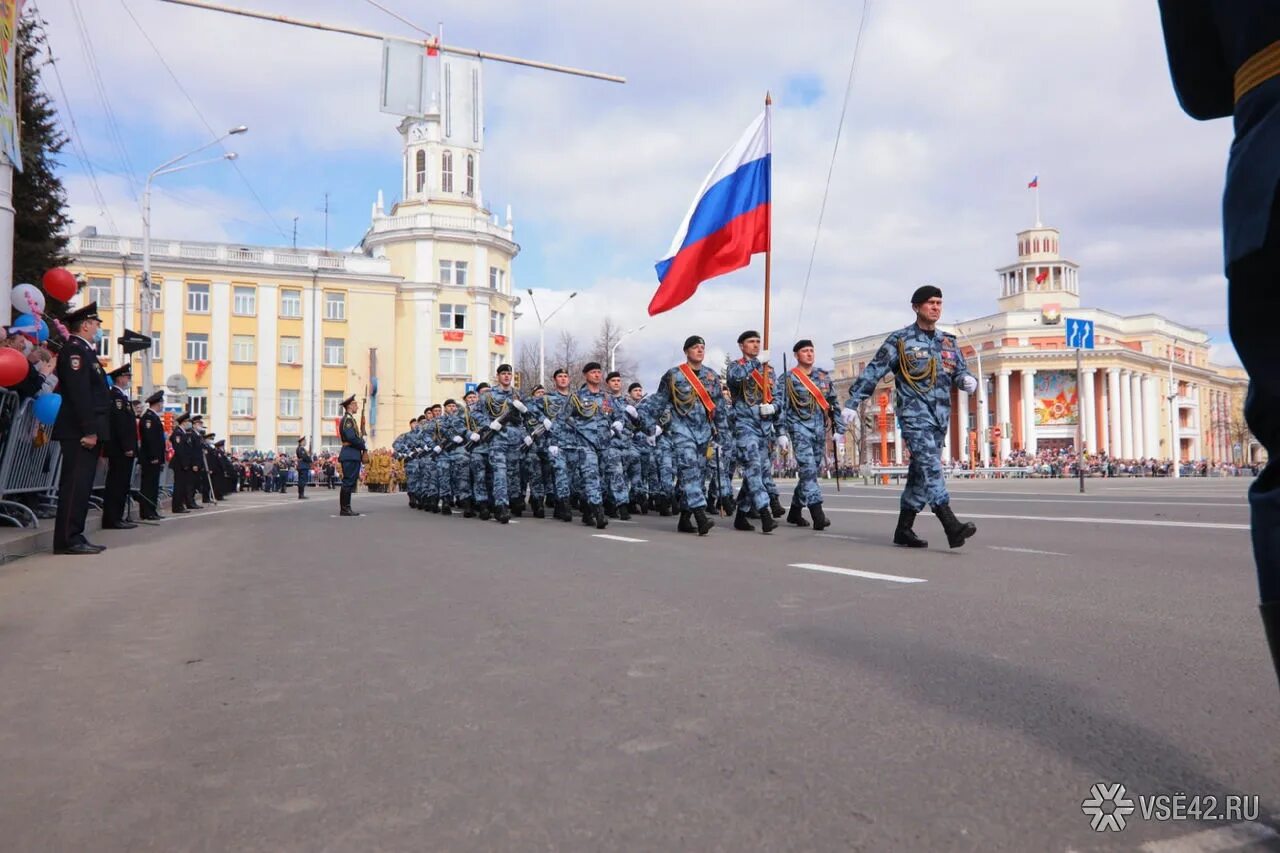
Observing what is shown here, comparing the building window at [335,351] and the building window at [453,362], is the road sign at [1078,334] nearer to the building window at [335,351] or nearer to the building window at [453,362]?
the building window at [453,362]

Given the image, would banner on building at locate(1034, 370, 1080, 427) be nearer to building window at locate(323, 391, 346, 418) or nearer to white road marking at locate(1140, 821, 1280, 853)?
building window at locate(323, 391, 346, 418)

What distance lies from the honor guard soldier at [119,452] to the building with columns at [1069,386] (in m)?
77.3

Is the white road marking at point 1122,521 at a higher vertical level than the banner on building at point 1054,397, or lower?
lower

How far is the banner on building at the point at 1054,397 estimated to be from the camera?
93438 millimetres

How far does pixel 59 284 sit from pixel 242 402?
50.8 meters

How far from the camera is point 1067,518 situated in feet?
41.2

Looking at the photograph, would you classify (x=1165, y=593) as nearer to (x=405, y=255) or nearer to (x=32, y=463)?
(x=32, y=463)

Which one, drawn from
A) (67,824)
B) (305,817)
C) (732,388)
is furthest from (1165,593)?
(732,388)

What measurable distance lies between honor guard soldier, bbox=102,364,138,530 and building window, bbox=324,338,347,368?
52.0m

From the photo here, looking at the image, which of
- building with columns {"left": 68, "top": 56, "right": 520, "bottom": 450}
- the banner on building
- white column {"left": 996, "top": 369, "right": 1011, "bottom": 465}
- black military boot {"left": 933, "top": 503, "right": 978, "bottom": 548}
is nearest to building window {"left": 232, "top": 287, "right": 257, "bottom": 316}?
building with columns {"left": 68, "top": 56, "right": 520, "bottom": 450}

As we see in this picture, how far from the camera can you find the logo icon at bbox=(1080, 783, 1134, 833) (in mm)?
2244

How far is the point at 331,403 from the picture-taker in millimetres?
64500

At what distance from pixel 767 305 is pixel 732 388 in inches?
40.9

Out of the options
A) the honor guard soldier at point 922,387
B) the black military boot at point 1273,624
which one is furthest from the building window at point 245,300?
the black military boot at point 1273,624
